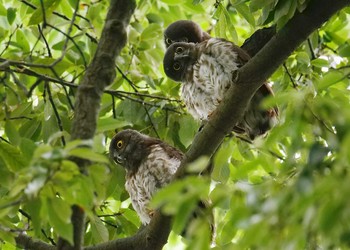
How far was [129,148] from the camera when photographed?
19.7 feet

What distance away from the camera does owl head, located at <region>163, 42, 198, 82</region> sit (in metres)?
5.48

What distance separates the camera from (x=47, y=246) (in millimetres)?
4414

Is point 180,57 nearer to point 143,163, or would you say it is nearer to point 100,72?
point 143,163

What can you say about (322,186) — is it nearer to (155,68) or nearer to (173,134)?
(173,134)

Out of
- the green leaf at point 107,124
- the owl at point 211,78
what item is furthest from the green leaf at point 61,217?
the owl at point 211,78

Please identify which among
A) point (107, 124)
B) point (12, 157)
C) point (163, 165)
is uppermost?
point (107, 124)

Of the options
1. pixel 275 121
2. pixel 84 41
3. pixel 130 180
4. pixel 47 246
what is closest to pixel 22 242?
pixel 47 246

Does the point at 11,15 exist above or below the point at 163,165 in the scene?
above

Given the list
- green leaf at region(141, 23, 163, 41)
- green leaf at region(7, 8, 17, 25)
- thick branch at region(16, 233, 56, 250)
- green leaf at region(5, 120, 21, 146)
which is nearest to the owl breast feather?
green leaf at region(141, 23, 163, 41)

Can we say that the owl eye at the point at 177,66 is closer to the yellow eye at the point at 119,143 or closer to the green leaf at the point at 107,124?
the yellow eye at the point at 119,143

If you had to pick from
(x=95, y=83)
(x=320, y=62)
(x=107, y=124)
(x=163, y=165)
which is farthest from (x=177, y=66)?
(x=95, y=83)

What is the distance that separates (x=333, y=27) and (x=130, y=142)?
6.22 ft

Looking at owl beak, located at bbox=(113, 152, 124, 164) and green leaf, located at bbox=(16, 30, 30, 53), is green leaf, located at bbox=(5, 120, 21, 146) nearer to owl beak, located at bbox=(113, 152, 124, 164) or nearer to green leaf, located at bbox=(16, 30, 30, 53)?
green leaf, located at bbox=(16, 30, 30, 53)

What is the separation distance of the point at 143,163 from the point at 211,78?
1.09 meters
